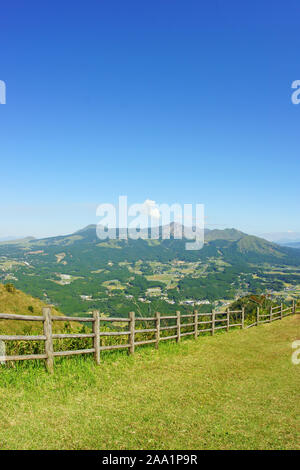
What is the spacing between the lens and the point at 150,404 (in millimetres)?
6844

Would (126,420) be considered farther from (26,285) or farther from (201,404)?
(26,285)

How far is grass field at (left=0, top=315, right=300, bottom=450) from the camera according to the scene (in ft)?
17.0

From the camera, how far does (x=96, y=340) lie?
9.12 metres

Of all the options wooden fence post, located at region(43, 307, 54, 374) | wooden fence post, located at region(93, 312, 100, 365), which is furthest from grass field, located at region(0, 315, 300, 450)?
wooden fence post, located at region(93, 312, 100, 365)

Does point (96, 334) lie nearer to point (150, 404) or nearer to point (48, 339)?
point (48, 339)

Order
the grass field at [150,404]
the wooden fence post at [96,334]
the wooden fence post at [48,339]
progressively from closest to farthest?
the grass field at [150,404]
the wooden fence post at [48,339]
the wooden fence post at [96,334]

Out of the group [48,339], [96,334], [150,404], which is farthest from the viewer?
[96,334]

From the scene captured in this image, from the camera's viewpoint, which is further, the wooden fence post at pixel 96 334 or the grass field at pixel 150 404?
the wooden fence post at pixel 96 334

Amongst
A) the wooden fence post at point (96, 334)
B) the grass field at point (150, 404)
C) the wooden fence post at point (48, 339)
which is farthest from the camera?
the wooden fence post at point (96, 334)

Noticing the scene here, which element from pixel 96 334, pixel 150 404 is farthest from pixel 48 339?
pixel 150 404

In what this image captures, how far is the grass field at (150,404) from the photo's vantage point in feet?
17.0

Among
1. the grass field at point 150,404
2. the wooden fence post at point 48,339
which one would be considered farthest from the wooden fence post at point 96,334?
the wooden fence post at point 48,339

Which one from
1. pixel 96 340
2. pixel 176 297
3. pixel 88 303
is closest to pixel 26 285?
pixel 88 303

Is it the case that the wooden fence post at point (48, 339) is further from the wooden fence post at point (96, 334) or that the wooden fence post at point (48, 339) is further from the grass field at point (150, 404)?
the wooden fence post at point (96, 334)
